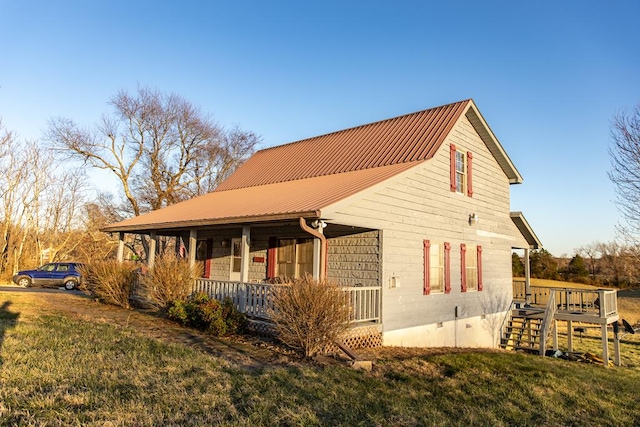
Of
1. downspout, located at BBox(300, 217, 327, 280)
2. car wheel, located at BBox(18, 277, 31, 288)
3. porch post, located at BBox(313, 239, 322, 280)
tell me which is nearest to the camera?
downspout, located at BBox(300, 217, 327, 280)

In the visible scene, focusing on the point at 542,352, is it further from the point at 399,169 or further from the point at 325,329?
the point at 325,329

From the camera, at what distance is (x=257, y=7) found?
1595cm

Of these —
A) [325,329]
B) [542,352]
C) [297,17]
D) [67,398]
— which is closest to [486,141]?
[542,352]

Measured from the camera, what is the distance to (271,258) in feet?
45.9

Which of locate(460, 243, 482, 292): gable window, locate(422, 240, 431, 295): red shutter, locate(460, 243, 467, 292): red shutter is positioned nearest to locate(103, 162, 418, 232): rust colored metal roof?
locate(422, 240, 431, 295): red shutter

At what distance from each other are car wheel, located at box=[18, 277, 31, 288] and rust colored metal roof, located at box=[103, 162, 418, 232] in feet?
42.3

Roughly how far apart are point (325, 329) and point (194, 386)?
2934mm

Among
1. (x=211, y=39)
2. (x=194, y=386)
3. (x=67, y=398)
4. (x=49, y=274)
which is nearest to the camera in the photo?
(x=67, y=398)

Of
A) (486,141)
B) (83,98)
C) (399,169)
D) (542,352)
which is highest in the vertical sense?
(83,98)

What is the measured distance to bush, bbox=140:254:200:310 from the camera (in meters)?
12.4

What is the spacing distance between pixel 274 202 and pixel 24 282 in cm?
2200

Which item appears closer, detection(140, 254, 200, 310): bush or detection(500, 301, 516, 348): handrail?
detection(140, 254, 200, 310): bush

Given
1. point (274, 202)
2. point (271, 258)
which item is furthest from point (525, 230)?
point (274, 202)

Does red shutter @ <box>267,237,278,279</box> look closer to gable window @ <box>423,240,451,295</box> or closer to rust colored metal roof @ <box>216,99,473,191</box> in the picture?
rust colored metal roof @ <box>216,99,473,191</box>
